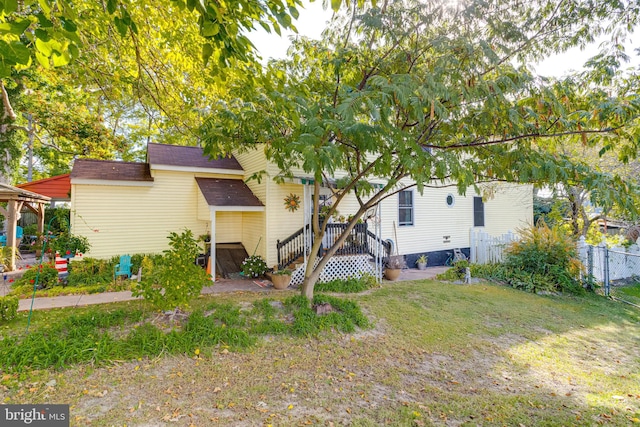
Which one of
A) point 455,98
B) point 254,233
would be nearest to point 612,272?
point 455,98

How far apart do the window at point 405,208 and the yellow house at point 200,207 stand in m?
0.04

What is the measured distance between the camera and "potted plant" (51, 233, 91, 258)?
8477 millimetres

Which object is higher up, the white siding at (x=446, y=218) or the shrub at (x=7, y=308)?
the white siding at (x=446, y=218)

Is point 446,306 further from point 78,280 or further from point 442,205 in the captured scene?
point 78,280

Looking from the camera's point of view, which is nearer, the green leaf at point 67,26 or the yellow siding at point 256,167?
the green leaf at point 67,26

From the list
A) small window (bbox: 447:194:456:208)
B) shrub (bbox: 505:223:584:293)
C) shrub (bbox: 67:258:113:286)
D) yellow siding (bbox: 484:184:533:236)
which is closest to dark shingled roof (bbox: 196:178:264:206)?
shrub (bbox: 67:258:113:286)

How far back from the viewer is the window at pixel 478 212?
1401 cm

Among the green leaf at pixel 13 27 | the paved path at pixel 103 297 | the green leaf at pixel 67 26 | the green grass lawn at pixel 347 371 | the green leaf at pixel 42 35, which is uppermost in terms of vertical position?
the green leaf at pixel 67 26

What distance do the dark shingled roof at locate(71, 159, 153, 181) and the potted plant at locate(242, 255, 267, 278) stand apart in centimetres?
414

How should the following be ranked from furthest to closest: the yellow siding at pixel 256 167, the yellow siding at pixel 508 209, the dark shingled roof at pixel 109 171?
the yellow siding at pixel 508 209 < the yellow siding at pixel 256 167 < the dark shingled roof at pixel 109 171

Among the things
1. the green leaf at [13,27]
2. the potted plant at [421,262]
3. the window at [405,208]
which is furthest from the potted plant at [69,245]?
the potted plant at [421,262]

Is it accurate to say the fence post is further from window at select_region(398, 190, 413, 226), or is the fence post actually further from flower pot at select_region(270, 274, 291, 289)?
flower pot at select_region(270, 274, 291, 289)

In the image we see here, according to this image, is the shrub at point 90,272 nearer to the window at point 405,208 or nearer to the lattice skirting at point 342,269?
the lattice skirting at point 342,269

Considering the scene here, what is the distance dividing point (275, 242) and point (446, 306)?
5158 millimetres
